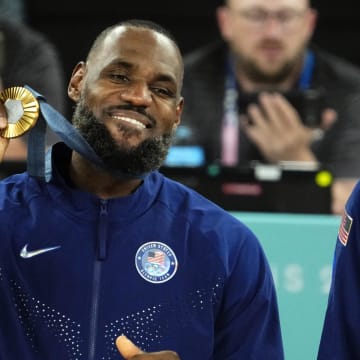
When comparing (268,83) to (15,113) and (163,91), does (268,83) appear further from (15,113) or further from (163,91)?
(15,113)

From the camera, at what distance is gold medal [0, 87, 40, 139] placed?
2.00 metres

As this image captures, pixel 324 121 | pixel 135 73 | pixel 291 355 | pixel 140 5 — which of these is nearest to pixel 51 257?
pixel 135 73

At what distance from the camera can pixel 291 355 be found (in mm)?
3299

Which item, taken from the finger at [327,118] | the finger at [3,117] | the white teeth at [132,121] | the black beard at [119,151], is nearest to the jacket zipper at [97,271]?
the black beard at [119,151]

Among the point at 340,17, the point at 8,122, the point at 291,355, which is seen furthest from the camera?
the point at 340,17

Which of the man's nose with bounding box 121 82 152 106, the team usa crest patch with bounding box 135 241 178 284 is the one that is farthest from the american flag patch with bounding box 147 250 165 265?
the man's nose with bounding box 121 82 152 106

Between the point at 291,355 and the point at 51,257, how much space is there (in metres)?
1.46

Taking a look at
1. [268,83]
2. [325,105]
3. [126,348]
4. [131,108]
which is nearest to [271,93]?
[325,105]

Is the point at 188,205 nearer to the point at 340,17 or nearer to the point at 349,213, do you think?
the point at 349,213

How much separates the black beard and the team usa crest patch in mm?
183

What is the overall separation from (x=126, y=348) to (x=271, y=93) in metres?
3.53

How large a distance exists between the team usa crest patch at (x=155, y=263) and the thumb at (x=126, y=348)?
0.18 m

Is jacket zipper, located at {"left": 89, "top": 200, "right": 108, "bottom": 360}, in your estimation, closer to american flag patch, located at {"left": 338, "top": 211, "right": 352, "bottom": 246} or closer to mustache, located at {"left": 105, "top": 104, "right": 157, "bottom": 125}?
mustache, located at {"left": 105, "top": 104, "right": 157, "bottom": 125}

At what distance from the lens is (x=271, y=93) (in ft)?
17.6
